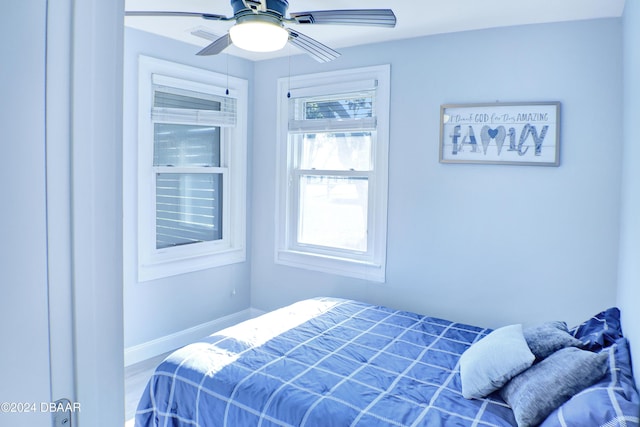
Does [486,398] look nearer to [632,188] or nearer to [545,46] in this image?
[632,188]

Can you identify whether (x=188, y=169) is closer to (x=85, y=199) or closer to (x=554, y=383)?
(x=554, y=383)

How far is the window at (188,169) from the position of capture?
324 cm

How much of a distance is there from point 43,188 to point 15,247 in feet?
0.28

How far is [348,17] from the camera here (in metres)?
1.95

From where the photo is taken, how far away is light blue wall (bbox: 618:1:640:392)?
169 centimetres

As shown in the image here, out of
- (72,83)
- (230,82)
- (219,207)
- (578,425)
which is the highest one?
(230,82)

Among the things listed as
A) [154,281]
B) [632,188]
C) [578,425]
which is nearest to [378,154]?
[632,188]

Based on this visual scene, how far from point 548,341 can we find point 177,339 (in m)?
2.69

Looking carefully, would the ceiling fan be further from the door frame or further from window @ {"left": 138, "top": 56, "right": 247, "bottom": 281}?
window @ {"left": 138, "top": 56, "right": 247, "bottom": 281}

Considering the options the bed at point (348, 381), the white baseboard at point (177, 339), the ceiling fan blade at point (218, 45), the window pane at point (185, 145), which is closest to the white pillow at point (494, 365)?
the bed at point (348, 381)

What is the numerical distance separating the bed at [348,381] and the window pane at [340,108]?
165cm

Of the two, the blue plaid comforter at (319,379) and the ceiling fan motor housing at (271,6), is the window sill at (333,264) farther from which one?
the ceiling fan motor housing at (271,6)

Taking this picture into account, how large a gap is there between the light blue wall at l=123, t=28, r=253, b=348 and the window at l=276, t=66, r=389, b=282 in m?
0.43

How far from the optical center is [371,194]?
345cm
